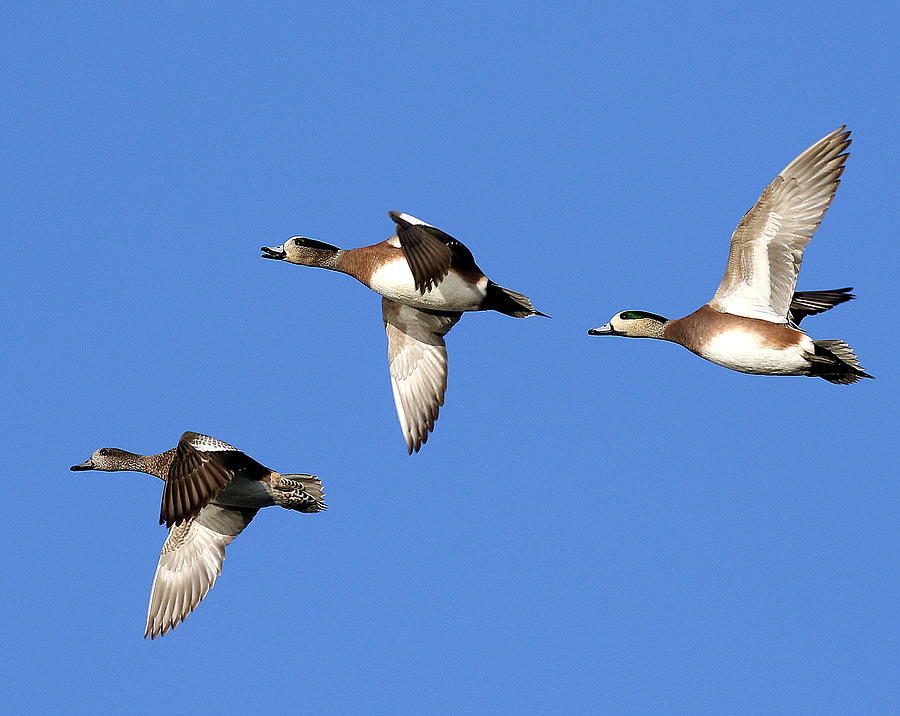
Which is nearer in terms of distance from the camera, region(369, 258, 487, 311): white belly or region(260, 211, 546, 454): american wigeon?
region(260, 211, 546, 454): american wigeon

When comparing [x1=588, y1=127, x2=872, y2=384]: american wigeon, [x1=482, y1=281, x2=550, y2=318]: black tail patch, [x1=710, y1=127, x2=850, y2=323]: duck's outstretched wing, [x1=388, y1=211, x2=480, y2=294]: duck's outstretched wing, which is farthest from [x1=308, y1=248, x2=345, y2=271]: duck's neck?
[x1=710, y1=127, x2=850, y2=323]: duck's outstretched wing

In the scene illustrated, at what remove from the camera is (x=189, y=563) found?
48.0 ft

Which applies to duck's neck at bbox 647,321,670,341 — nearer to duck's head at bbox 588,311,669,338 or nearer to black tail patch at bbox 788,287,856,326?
duck's head at bbox 588,311,669,338

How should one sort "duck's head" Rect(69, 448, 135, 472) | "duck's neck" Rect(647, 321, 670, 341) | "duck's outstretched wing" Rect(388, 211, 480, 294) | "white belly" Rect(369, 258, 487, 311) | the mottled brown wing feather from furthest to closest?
"duck's head" Rect(69, 448, 135, 472)
"duck's neck" Rect(647, 321, 670, 341)
"white belly" Rect(369, 258, 487, 311)
"duck's outstretched wing" Rect(388, 211, 480, 294)
the mottled brown wing feather

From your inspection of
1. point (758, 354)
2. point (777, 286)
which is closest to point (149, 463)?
point (758, 354)

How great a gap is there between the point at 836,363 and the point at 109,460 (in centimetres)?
778

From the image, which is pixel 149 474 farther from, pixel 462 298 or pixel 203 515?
pixel 462 298

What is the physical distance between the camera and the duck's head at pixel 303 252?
51.8 feet

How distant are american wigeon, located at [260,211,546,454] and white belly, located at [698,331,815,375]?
2118 mm

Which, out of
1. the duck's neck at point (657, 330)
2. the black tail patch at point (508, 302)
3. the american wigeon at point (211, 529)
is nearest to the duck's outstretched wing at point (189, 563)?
the american wigeon at point (211, 529)

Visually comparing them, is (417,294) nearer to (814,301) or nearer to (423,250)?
(423,250)

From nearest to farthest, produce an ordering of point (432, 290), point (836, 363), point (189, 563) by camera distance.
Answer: point (836, 363) < point (432, 290) < point (189, 563)

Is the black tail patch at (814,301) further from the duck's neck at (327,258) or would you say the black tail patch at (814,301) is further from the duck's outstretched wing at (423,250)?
the duck's neck at (327,258)

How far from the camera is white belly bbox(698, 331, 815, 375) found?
1352 centimetres
